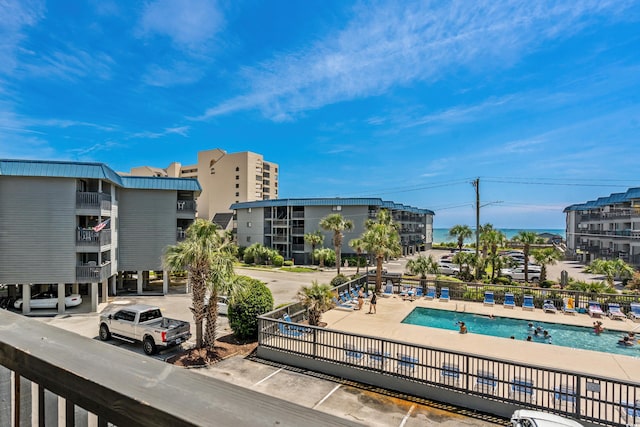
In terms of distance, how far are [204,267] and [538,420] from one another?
40.5 feet

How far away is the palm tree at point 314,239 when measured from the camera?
4931 centimetres

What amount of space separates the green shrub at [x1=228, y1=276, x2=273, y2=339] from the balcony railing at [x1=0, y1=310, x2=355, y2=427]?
14.8 m

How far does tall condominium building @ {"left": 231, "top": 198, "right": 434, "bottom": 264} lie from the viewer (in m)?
51.3

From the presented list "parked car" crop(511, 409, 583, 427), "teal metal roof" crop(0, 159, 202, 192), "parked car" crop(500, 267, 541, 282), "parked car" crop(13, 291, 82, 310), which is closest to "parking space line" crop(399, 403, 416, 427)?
"parked car" crop(511, 409, 583, 427)

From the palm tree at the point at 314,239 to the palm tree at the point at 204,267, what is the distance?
3417 centimetres

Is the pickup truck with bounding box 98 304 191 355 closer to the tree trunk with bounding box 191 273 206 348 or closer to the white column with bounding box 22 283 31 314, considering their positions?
the tree trunk with bounding box 191 273 206 348

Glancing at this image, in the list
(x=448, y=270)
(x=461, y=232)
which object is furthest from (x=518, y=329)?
(x=461, y=232)

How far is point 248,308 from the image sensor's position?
1652 cm

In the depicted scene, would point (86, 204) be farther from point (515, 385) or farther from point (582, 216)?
point (582, 216)

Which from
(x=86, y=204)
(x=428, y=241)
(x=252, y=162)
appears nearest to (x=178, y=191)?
(x=86, y=204)

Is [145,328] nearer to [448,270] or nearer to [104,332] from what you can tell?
[104,332]

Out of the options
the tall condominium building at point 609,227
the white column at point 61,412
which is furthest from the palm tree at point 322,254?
the white column at point 61,412

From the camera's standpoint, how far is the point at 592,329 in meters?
19.9

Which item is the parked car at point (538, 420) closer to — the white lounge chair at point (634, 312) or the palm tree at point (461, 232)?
the white lounge chair at point (634, 312)
